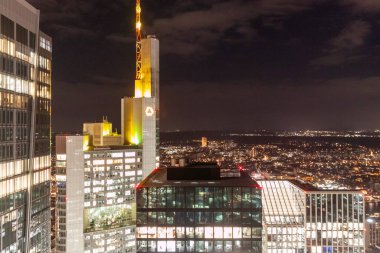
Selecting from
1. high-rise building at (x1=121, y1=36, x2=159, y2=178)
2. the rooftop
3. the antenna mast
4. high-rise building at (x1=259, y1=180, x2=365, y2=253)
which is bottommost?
high-rise building at (x1=259, y1=180, x2=365, y2=253)

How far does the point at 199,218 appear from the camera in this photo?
70062 mm

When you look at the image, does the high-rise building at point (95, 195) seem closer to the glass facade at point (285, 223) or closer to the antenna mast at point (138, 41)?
the antenna mast at point (138, 41)

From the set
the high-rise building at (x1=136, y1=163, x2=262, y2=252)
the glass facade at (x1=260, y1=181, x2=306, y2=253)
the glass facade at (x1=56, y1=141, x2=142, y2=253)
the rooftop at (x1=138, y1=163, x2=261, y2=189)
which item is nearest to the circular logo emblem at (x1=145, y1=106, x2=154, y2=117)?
the glass facade at (x1=56, y1=141, x2=142, y2=253)

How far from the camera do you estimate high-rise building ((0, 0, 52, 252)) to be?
213ft

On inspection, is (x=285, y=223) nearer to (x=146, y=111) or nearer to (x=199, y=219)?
(x=199, y=219)

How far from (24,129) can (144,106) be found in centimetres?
10125

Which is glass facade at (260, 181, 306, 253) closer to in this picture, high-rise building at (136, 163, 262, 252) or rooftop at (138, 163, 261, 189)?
rooftop at (138, 163, 261, 189)

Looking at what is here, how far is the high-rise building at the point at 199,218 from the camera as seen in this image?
6938 centimetres

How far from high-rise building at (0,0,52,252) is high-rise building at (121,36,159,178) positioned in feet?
282

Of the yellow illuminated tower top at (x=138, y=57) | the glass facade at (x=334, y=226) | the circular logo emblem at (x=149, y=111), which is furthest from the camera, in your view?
the yellow illuminated tower top at (x=138, y=57)

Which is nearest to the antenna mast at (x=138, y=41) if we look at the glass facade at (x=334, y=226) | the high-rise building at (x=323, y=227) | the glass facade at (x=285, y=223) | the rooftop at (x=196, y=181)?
the glass facade at (x=285, y=223)

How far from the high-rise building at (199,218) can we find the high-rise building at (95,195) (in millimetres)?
87156

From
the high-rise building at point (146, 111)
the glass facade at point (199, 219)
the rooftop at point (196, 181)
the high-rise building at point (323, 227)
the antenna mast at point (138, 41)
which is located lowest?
the high-rise building at point (323, 227)

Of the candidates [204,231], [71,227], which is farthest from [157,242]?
[71,227]
